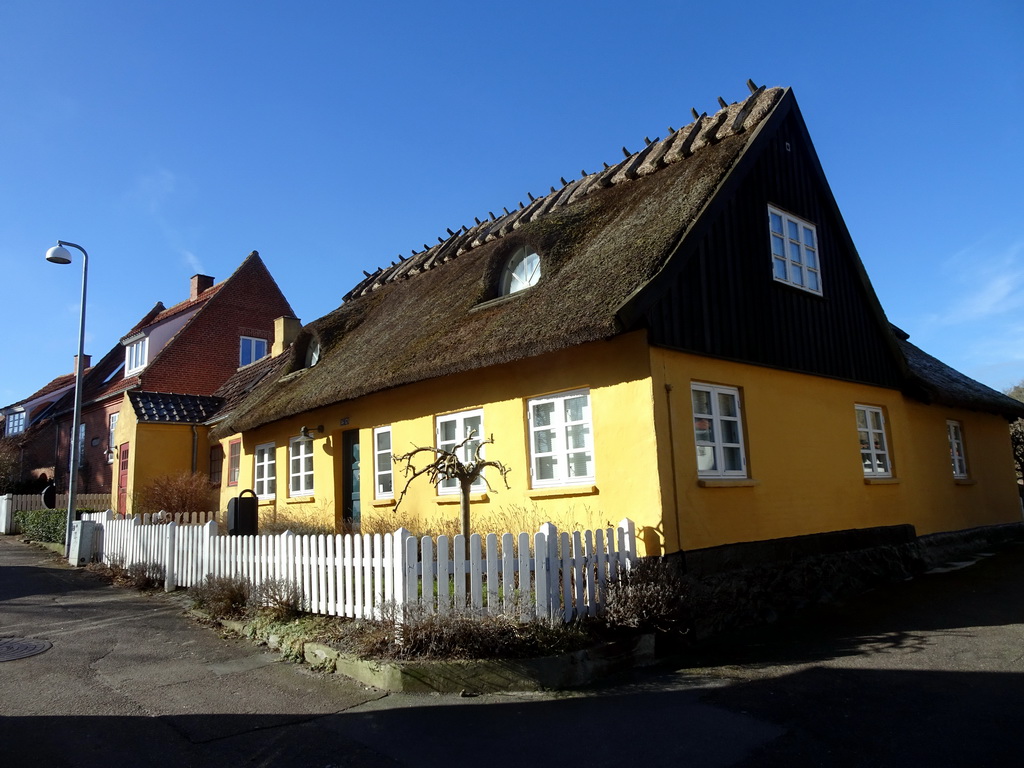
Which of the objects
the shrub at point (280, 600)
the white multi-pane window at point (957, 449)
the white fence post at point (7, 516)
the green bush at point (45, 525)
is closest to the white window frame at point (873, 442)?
the white multi-pane window at point (957, 449)

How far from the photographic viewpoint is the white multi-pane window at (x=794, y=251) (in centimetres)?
1130

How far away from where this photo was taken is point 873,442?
1240cm

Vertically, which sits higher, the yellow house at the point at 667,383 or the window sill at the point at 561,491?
the yellow house at the point at 667,383

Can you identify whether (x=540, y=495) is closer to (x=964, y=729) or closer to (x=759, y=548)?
(x=759, y=548)

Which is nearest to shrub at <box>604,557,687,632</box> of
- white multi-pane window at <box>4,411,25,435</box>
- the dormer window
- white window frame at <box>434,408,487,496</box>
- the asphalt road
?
the asphalt road

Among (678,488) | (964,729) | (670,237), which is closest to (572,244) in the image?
(670,237)

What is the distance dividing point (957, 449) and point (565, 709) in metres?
12.9

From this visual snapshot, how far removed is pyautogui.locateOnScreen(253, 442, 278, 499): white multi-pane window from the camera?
16.0 meters

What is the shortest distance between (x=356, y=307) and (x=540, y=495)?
31.9 feet

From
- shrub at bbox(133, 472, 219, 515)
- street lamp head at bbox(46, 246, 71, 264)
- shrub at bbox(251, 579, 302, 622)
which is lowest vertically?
shrub at bbox(251, 579, 302, 622)

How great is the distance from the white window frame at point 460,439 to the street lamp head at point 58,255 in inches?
377

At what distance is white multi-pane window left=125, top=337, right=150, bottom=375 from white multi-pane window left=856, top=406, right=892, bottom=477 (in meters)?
24.0

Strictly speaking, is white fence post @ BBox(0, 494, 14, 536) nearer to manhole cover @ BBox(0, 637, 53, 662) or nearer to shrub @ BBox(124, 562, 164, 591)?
shrub @ BBox(124, 562, 164, 591)

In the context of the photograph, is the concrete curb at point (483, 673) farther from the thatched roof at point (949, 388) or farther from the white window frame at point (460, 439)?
the thatched roof at point (949, 388)
